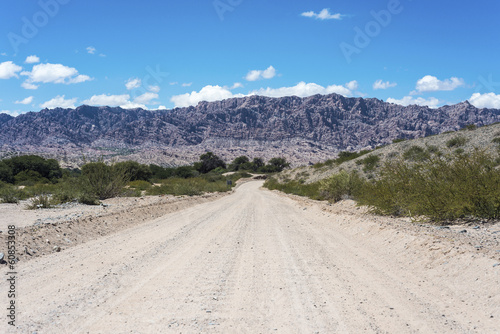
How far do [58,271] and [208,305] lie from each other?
12.3 ft

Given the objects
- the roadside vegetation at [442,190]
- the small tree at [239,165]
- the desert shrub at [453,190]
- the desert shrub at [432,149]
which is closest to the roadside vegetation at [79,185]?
the roadside vegetation at [442,190]

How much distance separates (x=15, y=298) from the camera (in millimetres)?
5508

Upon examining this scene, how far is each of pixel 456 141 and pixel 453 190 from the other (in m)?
32.0

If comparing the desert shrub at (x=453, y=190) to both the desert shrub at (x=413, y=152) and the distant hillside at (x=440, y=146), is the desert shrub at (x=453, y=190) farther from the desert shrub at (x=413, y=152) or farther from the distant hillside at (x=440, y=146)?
the desert shrub at (x=413, y=152)

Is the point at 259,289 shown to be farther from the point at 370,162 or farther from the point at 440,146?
the point at 370,162

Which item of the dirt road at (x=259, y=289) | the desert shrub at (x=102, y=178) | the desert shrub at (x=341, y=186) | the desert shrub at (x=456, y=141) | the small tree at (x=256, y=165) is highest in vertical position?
the small tree at (x=256, y=165)

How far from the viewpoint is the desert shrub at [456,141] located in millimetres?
38209

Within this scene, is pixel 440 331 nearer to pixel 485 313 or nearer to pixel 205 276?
pixel 485 313

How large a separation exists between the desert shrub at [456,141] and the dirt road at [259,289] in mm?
33945

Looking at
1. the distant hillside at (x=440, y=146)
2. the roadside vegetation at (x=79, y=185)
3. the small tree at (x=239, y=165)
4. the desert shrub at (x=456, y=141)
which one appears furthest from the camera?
the small tree at (x=239, y=165)

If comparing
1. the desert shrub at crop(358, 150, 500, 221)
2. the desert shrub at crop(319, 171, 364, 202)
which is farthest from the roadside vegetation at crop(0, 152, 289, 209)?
the desert shrub at crop(358, 150, 500, 221)

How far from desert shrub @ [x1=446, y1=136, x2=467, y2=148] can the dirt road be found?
33945 mm

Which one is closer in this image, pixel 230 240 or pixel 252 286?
pixel 252 286

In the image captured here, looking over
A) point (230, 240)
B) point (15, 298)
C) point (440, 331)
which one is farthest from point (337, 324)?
point (230, 240)
